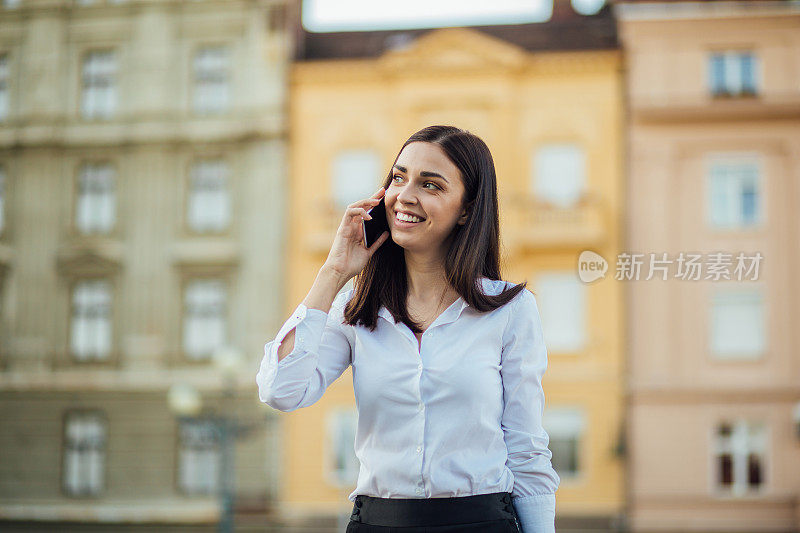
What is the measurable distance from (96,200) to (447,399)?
15210 millimetres

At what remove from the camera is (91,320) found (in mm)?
15820

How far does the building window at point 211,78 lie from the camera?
1584 cm

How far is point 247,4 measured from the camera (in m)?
15.8

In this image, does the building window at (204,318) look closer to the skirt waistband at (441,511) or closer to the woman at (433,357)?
the woman at (433,357)

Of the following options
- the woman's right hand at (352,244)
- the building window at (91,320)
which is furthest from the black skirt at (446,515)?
the building window at (91,320)

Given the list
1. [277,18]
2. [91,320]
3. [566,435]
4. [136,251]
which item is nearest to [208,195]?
[136,251]

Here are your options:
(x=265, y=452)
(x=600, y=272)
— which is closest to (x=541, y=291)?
(x=265, y=452)

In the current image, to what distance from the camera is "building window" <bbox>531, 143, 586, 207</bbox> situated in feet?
48.4

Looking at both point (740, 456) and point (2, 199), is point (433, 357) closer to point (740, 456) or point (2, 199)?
point (740, 456)

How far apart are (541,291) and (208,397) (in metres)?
5.11

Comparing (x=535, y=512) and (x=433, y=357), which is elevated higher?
(x=433, y=357)

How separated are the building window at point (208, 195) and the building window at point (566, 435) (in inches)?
226

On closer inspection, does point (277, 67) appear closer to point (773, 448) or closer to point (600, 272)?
point (773, 448)

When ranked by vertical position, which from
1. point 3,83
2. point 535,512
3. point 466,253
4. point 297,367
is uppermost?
point 3,83
